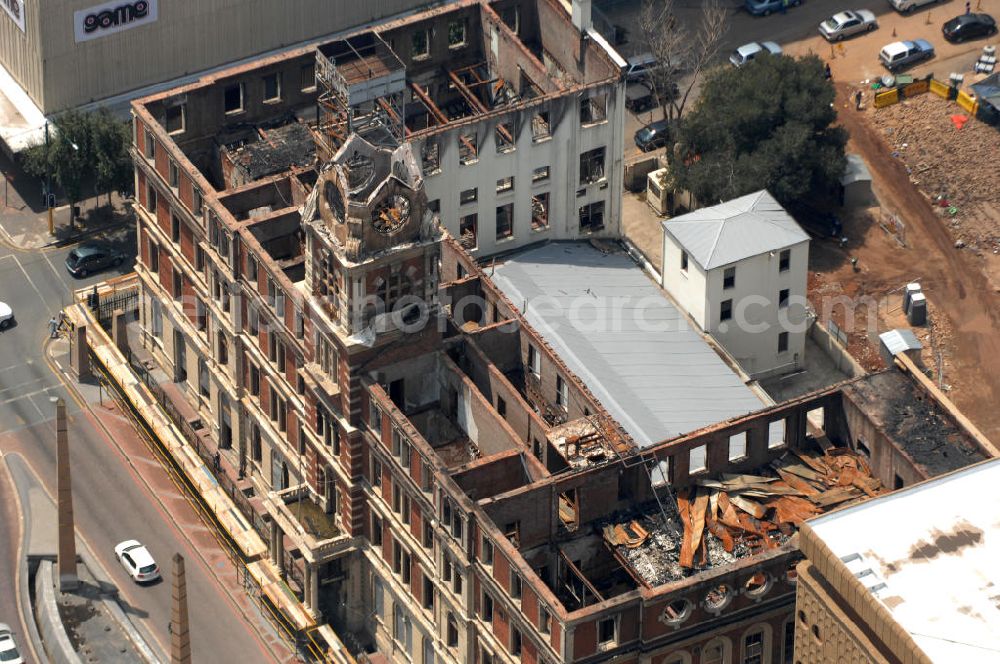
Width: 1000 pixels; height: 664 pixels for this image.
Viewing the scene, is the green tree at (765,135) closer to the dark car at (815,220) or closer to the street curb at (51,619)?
the dark car at (815,220)

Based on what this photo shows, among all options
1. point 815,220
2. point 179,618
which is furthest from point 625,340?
point 179,618

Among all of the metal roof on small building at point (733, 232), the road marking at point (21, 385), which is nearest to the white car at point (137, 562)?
the road marking at point (21, 385)

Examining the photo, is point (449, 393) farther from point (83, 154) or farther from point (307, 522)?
point (83, 154)

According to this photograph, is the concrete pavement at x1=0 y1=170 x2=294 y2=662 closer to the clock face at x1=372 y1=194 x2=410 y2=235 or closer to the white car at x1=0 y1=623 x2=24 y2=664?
the white car at x1=0 y1=623 x2=24 y2=664

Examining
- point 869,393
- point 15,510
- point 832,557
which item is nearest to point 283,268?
point 15,510

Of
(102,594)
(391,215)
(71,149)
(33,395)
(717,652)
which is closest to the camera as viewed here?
(717,652)
